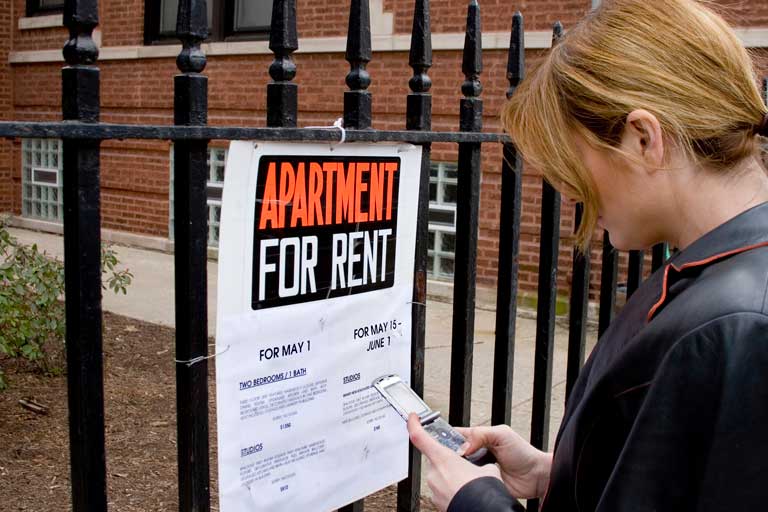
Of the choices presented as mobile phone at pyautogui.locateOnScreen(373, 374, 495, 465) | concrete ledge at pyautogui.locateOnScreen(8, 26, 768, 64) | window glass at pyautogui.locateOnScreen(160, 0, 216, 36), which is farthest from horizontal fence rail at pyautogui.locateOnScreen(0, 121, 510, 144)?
window glass at pyautogui.locateOnScreen(160, 0, 216, 36)

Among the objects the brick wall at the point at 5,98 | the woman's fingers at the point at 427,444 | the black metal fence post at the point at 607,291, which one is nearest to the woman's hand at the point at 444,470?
the woman's fingers at the point at 427,444

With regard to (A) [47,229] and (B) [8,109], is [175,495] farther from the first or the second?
(B) [8,109]

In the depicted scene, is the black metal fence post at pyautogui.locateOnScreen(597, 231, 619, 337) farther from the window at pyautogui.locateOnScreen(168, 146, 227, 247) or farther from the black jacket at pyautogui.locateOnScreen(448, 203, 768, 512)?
the window at pyautogui.locateOnScreen(168, 146, 227, 247)

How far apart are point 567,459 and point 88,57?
97cm

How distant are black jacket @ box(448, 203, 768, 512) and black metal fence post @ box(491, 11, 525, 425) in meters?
1.00

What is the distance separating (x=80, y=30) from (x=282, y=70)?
405 mm

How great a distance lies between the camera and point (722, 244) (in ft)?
3.97

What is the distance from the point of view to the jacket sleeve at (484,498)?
137 cm

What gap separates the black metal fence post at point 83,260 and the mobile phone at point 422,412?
22.8 inches

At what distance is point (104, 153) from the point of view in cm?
1054

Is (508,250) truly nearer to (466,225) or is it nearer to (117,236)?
(466,225)

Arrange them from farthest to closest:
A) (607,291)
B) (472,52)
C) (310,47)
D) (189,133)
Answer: (310,47)
(607,291)
(472,52)
(189,133)

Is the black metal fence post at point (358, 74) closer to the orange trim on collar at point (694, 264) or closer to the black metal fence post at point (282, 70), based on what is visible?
the black metal fence post at point (282, 70)

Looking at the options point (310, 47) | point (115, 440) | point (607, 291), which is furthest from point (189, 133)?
point (310, 47)
